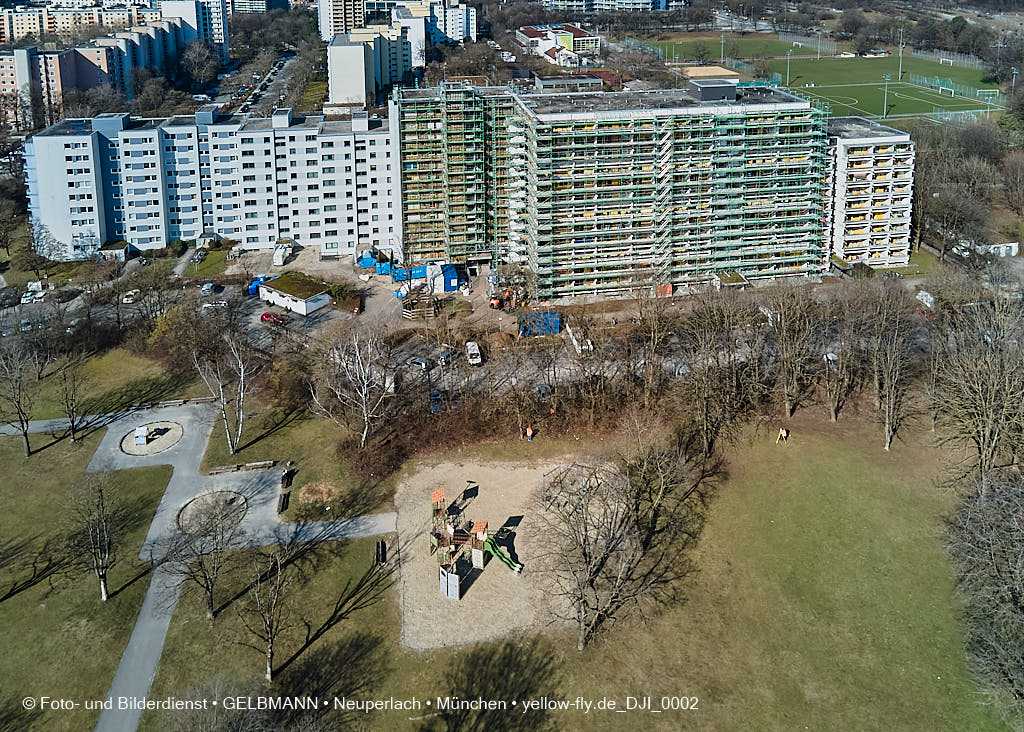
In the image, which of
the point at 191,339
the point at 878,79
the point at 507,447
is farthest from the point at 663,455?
the point at 878,79

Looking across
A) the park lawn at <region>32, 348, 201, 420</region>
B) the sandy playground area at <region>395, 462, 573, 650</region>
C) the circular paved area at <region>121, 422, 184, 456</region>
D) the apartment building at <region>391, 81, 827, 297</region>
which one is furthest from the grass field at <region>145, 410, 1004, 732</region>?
the apartment building at <region>391, 81, 827, 297</region>

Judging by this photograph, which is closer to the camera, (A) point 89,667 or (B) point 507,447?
(A) point 89,667

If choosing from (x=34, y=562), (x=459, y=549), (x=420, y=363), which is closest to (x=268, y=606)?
(x=459, y=549)

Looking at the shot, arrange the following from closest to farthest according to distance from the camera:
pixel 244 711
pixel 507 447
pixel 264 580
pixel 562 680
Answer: pixel 244 711 < pixel 562 680 < pixel 264 580 < pixel 507 447

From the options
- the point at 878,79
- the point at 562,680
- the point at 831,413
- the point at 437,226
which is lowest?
the point at 562,680

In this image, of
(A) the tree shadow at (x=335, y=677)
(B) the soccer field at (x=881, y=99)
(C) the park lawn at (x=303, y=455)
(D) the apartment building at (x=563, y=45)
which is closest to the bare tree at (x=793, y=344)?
(C) the park lawn at (x=303, y=455)

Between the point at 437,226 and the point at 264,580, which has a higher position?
the point at 437,226

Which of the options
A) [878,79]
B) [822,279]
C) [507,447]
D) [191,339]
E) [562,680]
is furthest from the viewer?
[878,79]

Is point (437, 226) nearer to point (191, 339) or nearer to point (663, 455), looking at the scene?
point (191, 339)

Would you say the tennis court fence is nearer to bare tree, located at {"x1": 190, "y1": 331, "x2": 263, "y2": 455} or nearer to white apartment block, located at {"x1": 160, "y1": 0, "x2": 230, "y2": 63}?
bare tree, located at {"x1": 190, "y1": 331, "x2": 263, "y2": 455}
